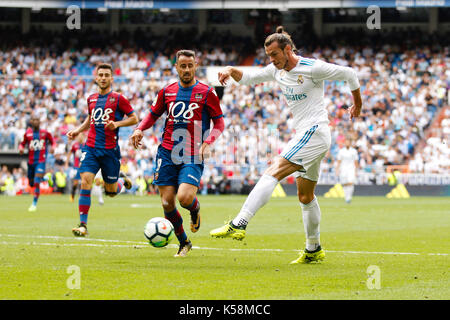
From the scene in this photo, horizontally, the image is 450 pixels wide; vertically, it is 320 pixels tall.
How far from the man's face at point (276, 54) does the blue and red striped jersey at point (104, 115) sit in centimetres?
525

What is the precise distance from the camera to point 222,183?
3591cm

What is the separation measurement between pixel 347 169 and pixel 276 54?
1919 cm

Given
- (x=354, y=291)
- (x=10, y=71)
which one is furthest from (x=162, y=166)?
(x=10, y=71)

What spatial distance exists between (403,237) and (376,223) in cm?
364

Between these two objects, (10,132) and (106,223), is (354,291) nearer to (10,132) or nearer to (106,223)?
(106,223)

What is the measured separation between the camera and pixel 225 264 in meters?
8.55

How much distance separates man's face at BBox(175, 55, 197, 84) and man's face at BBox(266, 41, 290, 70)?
1.28 meters

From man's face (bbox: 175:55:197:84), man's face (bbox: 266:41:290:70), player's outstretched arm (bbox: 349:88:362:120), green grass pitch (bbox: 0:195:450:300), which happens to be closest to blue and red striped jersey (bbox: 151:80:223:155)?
man's face (bbox: 175:55:197:84)

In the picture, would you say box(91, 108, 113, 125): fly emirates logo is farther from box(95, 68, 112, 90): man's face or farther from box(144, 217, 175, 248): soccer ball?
box(144, 217, 175, 248): soccer ball

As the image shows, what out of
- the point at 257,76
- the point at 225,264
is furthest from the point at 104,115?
the point at 225,264

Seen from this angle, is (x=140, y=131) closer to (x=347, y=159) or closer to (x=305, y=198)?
(x=305, y=198)

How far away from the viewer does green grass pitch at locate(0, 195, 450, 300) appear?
6.36 m

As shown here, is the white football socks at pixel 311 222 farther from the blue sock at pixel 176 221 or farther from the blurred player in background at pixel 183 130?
the blue sock at pixel 176 221
